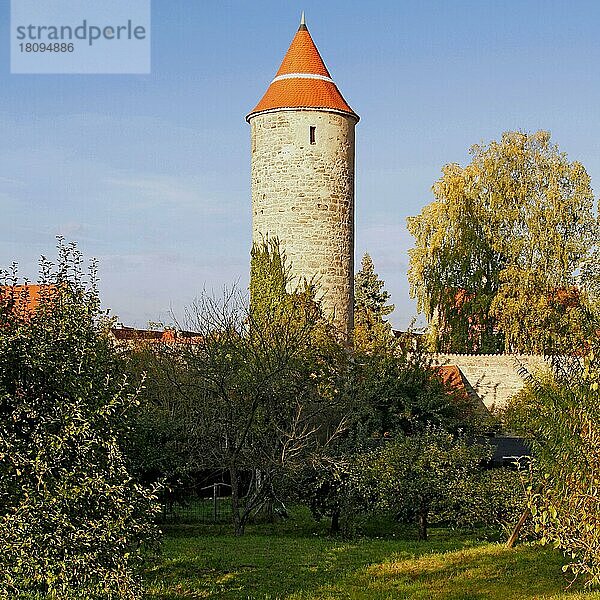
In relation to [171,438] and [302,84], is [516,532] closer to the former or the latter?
[171,438]

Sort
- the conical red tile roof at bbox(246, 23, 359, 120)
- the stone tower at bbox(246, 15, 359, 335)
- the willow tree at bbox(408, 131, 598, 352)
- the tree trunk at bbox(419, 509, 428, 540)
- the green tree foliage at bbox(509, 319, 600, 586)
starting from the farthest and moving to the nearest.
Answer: the willow tree at bbox(408, 131, 598, 352) < the conical red tile roof at bbox(246, 23, 359, 120) < the stone tower at bbox(246, 15, 359, 335) < the tree trunk at bbox(419, 509, 428, 540) < the green tree foliage at bbox(509, 319, 600, 586)

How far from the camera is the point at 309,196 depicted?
83.9 ft

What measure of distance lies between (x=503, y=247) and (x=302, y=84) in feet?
37.9

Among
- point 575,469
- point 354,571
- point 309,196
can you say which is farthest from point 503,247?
point 575,469

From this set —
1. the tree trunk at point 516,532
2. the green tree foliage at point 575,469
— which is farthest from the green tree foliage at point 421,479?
the green tree foliage at point 575,469

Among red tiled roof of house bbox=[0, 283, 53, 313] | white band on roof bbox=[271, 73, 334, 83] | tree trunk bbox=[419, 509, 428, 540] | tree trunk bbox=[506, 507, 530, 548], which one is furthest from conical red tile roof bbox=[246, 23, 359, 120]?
red tiled roof of house bbox=[0, 283, 53, 313]

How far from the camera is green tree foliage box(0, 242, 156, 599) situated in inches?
270

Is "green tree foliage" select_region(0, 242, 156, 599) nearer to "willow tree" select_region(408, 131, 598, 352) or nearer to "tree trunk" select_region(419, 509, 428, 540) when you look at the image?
"tree trunk" select_region(419, 509, 428, 540)

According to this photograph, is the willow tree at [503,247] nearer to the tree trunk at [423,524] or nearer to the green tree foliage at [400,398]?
the green tree foliage at [400,398]

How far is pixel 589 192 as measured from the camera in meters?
33.8

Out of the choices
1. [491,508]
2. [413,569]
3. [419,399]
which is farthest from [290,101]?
[413,569]

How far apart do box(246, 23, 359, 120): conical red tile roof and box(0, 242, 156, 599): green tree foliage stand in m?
19.3

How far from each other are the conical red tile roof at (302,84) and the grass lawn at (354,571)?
48.8 feet

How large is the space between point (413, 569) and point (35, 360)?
6298 millimetres
